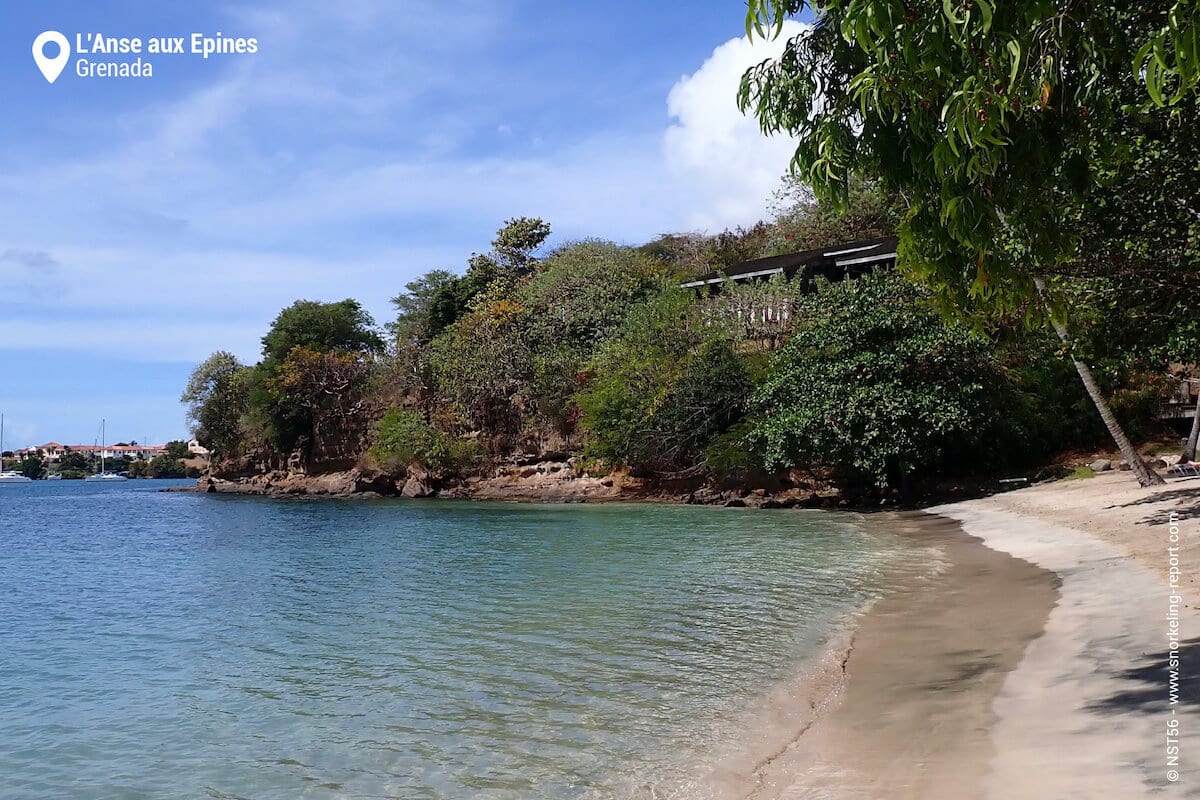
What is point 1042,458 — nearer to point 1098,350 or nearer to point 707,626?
point 1098,350

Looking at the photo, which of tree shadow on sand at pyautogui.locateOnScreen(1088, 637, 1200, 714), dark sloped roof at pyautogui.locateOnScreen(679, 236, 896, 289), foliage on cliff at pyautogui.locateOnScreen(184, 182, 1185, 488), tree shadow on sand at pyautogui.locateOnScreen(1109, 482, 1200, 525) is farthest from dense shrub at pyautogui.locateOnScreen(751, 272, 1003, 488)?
tree shadow on sand at pyautogui.locateOnScreen(1088, 637, 1200, 714)

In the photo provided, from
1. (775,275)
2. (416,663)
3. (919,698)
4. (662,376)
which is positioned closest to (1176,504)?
(919,698)

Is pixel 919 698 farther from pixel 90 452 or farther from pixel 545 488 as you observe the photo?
pixel 90 452

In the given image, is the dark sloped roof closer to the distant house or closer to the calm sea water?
the distant house

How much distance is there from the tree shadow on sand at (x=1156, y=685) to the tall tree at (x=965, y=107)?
2631mm

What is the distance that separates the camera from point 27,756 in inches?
269

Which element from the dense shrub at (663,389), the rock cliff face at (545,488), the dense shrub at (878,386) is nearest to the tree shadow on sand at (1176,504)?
the dense shrub at (878,386)

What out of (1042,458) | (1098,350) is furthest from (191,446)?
(1098,350)

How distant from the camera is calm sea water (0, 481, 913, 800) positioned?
609 centimetres

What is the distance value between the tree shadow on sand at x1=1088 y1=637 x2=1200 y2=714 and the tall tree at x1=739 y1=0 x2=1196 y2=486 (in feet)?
8.63

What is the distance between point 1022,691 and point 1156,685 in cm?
88

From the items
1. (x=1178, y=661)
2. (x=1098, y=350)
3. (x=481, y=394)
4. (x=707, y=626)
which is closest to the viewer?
(x=1178, y=661)

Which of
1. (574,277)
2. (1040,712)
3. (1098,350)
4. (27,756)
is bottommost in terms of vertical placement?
(27,756)

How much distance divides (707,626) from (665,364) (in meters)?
24.0
